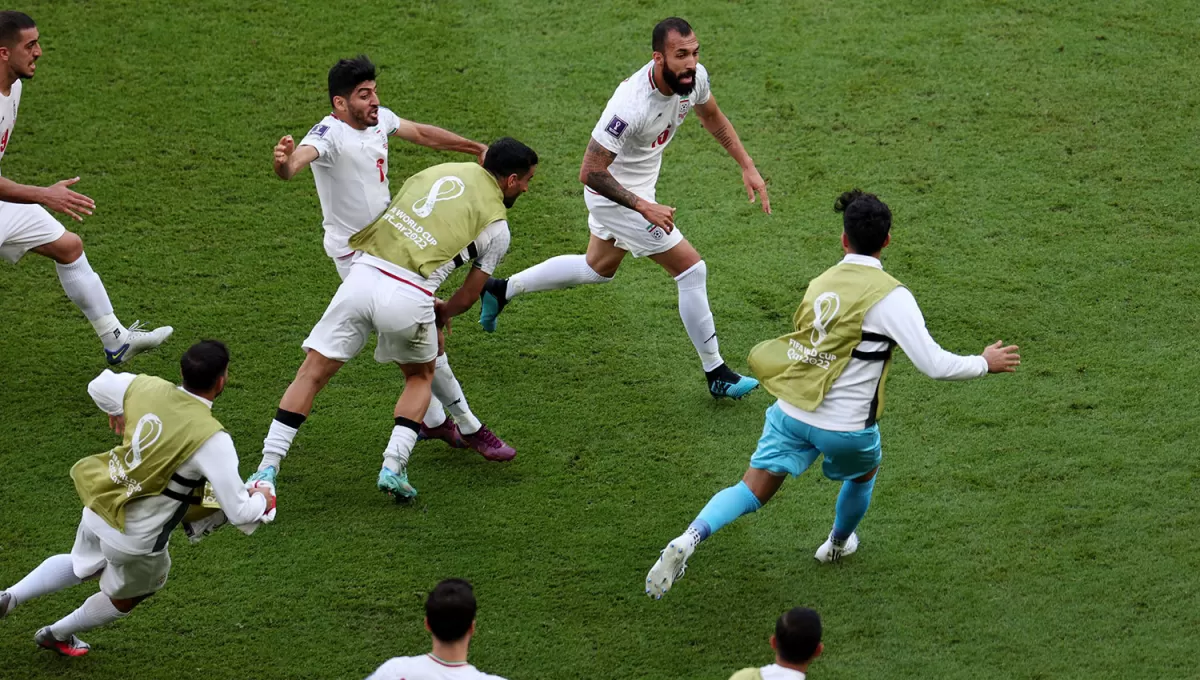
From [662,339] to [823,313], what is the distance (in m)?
2.38

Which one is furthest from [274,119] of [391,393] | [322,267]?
[391,393]

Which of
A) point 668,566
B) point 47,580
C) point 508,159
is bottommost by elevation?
point 47,580

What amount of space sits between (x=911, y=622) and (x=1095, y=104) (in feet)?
16.3

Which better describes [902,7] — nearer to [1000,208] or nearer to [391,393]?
[1000,208]

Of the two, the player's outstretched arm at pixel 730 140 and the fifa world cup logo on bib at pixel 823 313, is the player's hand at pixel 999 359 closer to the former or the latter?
the fifa world cup logo on bib at pixel 823 313

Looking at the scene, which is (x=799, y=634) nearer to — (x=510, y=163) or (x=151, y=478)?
(x=151, y=478)

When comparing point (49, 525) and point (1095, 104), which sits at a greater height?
point (1095, 104)

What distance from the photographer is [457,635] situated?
3.76 metres

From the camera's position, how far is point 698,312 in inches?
257

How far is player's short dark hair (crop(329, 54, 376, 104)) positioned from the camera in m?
5.86

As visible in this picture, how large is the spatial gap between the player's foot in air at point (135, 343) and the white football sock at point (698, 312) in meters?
2.76

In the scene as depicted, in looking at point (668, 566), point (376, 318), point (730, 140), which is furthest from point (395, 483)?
point (730, 140)

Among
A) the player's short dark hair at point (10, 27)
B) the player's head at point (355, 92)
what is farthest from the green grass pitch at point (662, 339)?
the player's short dark hair at point (10, 27)

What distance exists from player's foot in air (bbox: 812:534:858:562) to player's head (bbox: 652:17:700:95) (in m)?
2.30
